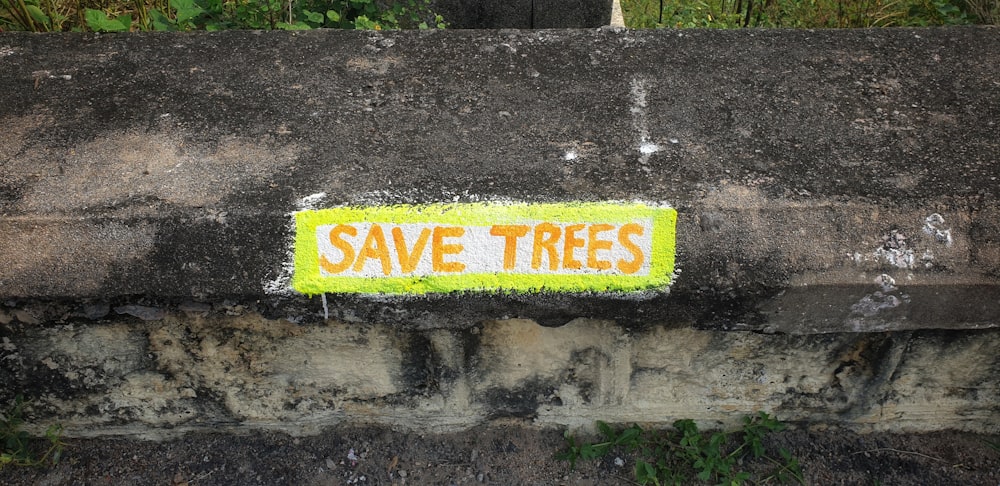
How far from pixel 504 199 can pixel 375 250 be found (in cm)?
34

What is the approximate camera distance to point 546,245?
1745mm

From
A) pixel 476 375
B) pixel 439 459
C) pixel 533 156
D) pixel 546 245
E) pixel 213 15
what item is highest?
pixel 213 15

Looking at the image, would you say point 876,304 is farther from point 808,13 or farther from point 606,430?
point 808,13

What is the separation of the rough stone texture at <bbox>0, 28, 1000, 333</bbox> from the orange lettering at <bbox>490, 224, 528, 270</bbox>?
9cm

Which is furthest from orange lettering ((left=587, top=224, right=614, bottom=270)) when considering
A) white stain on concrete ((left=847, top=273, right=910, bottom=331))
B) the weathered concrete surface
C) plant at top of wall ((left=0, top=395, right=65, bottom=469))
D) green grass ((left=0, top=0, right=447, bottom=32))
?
the weathered concrete surface

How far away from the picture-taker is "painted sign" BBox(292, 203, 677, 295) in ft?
5.66

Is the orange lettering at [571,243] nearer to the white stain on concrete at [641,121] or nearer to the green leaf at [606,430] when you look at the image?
the white stain on concrete at [641,121]

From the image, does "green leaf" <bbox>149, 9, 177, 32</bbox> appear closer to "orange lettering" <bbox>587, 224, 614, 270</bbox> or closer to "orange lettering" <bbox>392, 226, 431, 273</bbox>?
"orange lettering" <bbox>392, 226, 431, 273</bbox>

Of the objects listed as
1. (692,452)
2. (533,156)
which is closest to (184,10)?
(533,156)

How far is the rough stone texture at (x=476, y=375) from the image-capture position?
2.00 metres

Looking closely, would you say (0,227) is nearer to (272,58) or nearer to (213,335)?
(213,335)

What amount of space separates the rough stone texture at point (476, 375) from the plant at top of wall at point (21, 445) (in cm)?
6

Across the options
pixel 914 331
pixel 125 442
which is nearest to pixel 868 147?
pixel 914 331

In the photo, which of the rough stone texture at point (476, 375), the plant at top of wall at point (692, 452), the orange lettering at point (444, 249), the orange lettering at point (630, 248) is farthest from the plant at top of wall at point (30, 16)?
the plant at top of wall at point (692, 452)
